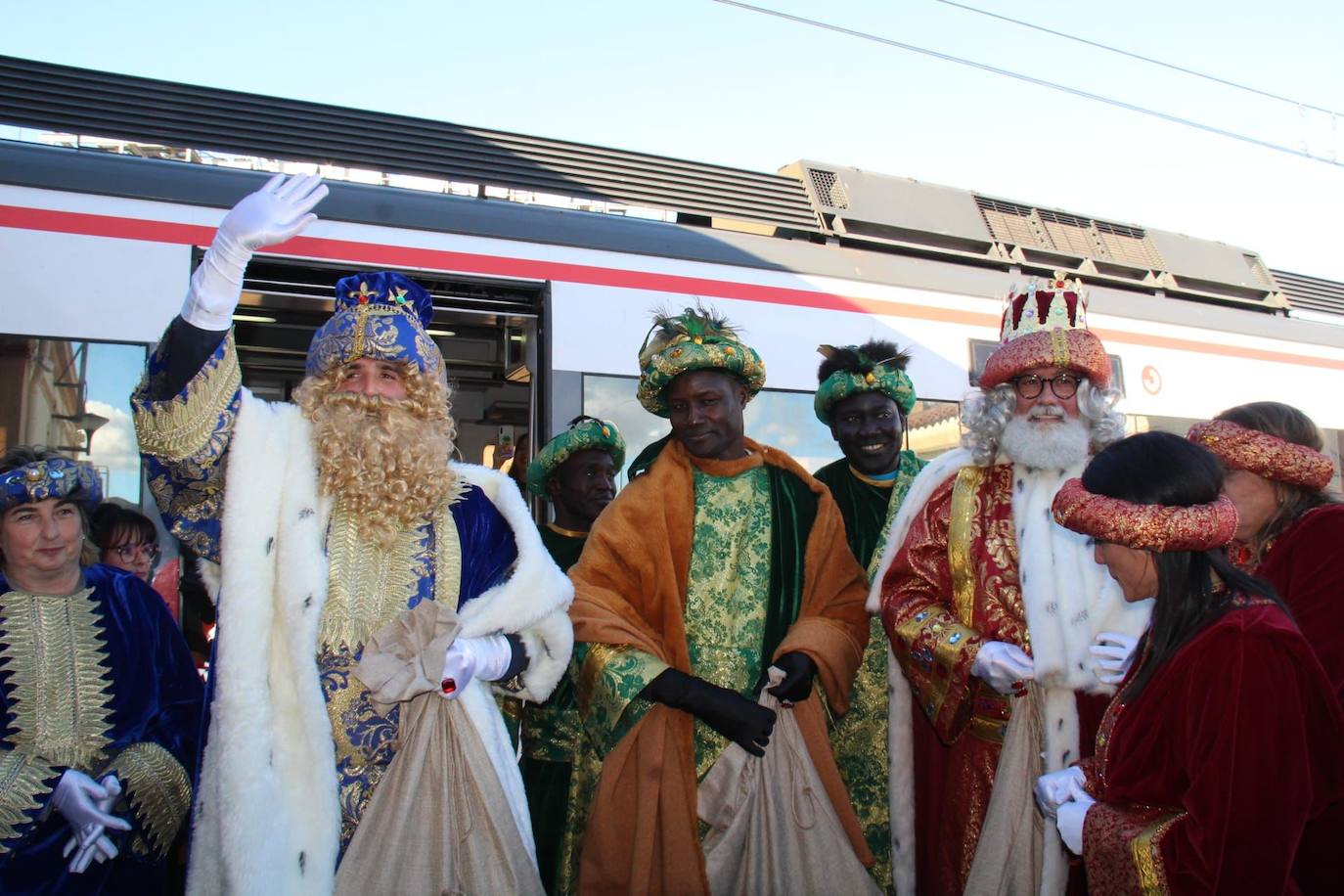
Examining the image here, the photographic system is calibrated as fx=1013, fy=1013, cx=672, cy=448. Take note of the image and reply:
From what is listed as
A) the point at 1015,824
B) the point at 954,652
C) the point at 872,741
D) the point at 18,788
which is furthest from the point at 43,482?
the point at 1015,824

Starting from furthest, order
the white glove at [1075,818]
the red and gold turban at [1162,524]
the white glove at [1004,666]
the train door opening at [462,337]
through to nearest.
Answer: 1. the train door opening at [462,337]
2. the white glove at [1004,666]
3. the white glove at [1075,818]
4. the red and gold turban at [1162,524]

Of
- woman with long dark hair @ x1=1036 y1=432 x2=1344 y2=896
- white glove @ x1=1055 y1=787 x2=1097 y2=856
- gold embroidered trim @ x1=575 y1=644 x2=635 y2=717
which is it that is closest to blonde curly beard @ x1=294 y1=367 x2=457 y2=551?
gold embroidered trim @ x1=575 y1=644 x2=635 y2=717

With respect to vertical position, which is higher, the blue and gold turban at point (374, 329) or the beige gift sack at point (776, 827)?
the blue and gold turban at point (374, 329)

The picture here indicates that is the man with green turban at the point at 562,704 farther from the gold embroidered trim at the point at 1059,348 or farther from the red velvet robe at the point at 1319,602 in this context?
the red velvet robe at the point at 1319,602

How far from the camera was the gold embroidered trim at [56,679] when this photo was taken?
2498 millimetres

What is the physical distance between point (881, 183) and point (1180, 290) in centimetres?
292

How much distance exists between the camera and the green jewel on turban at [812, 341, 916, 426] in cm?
386

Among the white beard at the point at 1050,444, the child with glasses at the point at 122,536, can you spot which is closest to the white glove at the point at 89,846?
the child with glasses at the point at 122,536

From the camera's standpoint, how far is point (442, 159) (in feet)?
17.7

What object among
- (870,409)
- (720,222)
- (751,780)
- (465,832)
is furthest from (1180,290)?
(465,832)

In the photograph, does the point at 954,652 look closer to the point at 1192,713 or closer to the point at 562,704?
the point at 1192,713

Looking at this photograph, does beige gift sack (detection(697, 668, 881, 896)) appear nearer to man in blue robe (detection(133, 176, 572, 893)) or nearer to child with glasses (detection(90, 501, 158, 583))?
man in blue robe (detection(133, 176, 572, 893))

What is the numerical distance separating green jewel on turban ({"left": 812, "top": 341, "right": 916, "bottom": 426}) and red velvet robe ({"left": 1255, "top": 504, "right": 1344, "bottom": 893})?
5.36 ft

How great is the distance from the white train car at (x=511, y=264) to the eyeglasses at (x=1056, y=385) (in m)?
2.51
